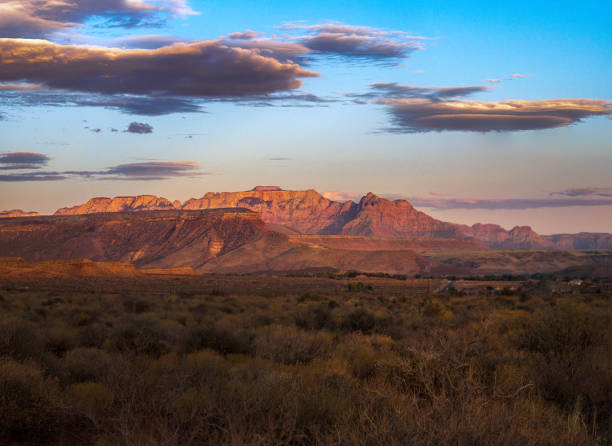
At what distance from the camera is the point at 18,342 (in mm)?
12555

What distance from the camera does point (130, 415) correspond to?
7.95m

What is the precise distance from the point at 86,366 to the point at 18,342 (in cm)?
206

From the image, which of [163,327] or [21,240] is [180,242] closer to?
[21,240]

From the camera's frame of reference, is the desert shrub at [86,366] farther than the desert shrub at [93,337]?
No

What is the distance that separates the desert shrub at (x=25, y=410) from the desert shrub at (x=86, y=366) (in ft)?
6.85

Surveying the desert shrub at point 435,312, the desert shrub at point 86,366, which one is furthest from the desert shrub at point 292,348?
the desert shrub at point 435,312

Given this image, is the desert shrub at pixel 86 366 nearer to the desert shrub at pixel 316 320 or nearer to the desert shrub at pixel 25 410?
the desert shrub at pixel 25 410

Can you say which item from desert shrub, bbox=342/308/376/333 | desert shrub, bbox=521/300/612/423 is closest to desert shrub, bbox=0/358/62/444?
desert shrub, bbox=521/300/612/423

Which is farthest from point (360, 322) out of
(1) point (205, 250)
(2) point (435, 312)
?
(1) point (205, 250)

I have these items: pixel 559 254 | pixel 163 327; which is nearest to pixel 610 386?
pixel 163 327

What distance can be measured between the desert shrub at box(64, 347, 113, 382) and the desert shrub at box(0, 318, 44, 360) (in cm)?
79

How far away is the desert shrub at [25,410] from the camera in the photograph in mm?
8461

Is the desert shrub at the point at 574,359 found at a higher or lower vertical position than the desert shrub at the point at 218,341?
higher

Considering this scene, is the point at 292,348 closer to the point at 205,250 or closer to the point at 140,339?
the point at 140,339
